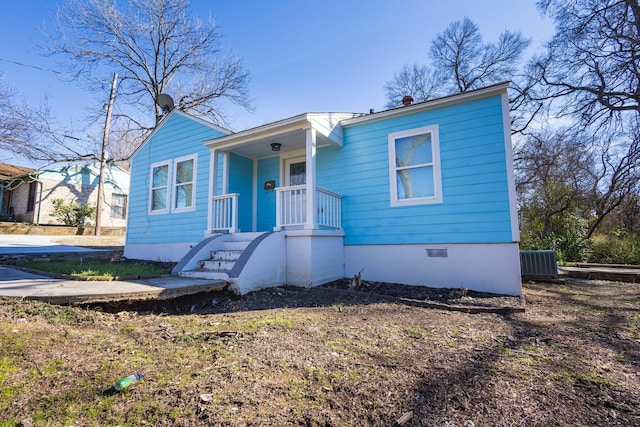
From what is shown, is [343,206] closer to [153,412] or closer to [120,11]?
[153,412]

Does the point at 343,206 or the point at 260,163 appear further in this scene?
the point at 260,163

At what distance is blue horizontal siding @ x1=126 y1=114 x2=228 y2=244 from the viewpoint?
750cm

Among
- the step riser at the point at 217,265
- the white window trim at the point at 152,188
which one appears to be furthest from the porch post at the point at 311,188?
the white window trim at the point at 152,188

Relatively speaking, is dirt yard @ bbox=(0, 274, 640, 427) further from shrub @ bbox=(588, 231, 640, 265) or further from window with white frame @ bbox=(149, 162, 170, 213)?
shrub @ bbox=(588, 231, 640, 265)

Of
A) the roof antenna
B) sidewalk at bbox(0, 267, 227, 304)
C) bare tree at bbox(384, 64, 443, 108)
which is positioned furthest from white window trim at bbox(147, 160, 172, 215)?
bare tree at bbox(384, 64, 443, 108)

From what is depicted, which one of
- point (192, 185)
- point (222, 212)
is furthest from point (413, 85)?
point (222, 212)

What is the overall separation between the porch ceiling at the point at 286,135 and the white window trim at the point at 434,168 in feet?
3.92

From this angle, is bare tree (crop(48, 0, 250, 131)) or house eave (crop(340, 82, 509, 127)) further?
bare tree (crop(48, 0, 250, 131))

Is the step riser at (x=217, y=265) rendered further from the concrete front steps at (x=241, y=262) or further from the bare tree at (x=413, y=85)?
the bare tree at (x=413, y=85)

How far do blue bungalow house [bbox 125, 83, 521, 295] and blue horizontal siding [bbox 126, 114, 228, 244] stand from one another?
10cm

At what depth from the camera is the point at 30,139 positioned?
45.1 feet

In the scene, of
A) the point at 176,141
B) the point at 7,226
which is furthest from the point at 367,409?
the point at 7,226

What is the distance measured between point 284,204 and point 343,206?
1352 millimetres

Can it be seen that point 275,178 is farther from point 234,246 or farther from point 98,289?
point 98,289
